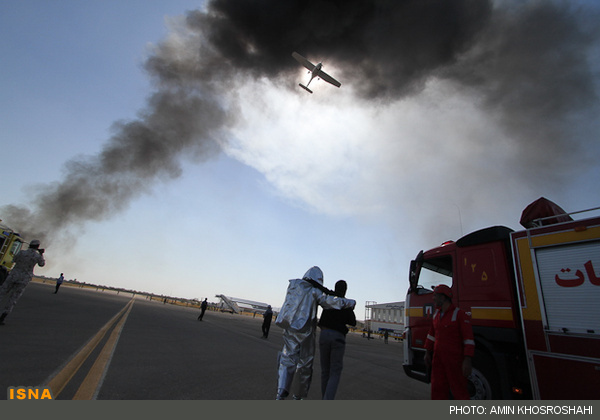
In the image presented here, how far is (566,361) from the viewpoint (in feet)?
11.2

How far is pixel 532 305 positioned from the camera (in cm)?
386

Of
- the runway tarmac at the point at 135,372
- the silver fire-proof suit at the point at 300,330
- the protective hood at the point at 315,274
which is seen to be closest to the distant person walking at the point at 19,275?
the runway tarmac at the point at 135,372

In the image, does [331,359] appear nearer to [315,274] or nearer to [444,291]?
[315,274]

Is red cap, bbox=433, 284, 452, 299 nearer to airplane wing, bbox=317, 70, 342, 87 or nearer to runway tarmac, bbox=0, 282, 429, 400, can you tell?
runway tarmac, bbox=0, 282, 429, 400

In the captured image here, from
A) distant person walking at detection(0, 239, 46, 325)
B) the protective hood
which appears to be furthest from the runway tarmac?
the protective hood

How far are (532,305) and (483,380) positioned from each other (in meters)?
1.33

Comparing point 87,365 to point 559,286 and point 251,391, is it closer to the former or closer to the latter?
point 251,391

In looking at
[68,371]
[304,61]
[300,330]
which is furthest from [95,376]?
[304,61]

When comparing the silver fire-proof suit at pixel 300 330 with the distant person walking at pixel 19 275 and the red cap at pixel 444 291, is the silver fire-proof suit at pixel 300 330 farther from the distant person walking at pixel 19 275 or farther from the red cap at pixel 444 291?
the distant person walking at pixel 19 275

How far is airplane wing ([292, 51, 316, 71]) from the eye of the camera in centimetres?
2461

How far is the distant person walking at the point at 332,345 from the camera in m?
3.25

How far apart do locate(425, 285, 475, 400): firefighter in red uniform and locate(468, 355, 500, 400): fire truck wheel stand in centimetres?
104

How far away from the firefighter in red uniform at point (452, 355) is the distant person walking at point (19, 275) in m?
8.63
